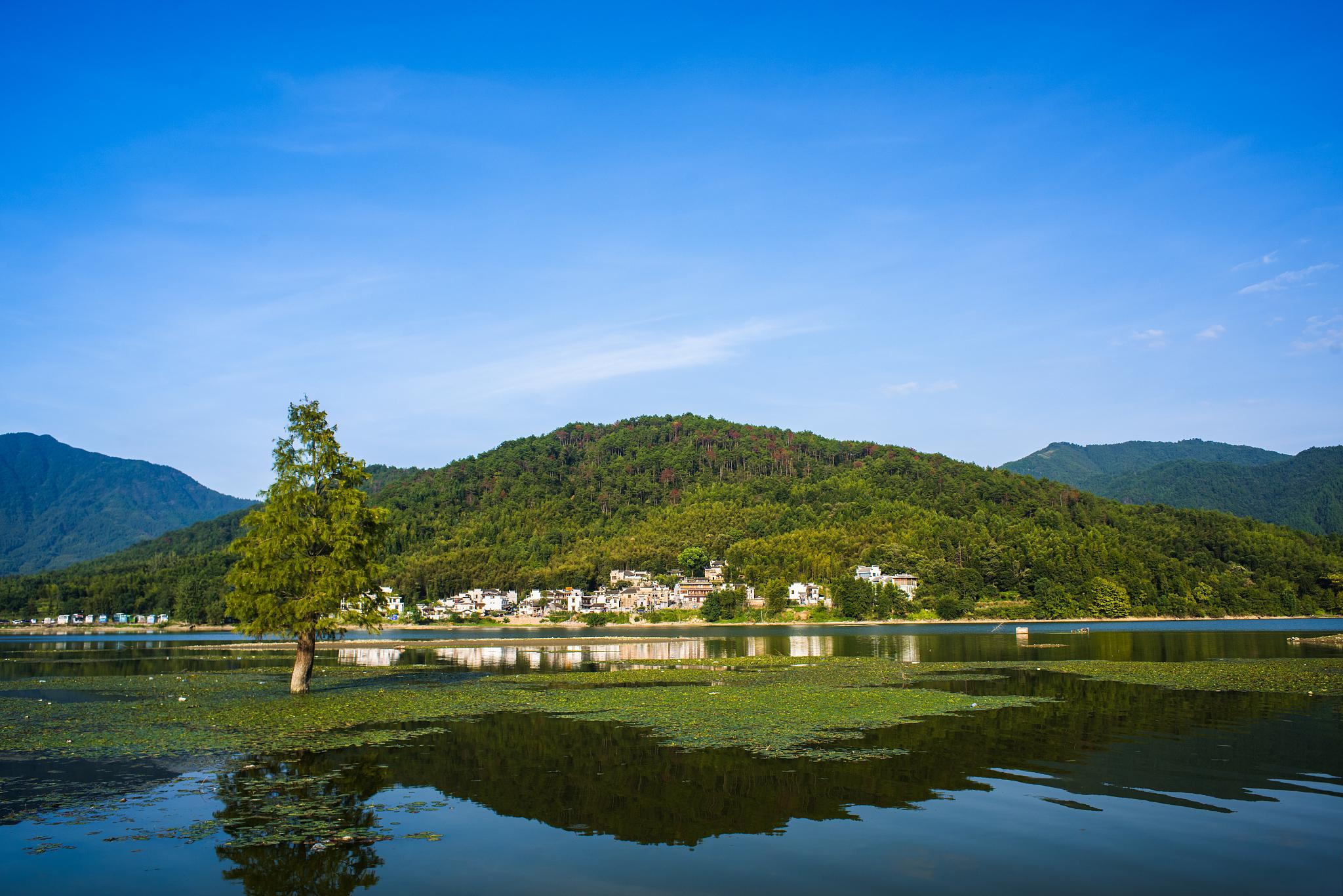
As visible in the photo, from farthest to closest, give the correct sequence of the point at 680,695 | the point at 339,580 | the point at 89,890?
1. the point at 339,580
2. the point at 680,695
3. the point at 89,890

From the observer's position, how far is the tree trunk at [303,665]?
3650 centimetres

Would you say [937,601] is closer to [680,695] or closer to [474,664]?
[474,664]

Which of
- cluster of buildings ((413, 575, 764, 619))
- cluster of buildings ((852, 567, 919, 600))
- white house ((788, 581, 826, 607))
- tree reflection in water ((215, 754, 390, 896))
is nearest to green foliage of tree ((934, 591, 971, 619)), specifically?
cluster of buildings ((852, 567, 919, 600))

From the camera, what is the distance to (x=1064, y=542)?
170 m

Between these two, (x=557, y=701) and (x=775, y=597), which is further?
(x=775, y=597)

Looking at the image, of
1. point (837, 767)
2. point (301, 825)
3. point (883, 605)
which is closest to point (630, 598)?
point (883, 605)

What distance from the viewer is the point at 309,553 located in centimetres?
3809

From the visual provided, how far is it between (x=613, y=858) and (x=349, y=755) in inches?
421

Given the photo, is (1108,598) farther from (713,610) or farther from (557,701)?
(557,701)

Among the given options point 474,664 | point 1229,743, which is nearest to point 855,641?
point 474,664

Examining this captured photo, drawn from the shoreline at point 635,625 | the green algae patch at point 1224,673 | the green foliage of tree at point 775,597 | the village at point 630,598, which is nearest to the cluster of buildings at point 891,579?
the village at point 630,598

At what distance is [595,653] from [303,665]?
3294cm

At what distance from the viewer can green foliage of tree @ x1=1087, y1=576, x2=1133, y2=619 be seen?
14712 cm

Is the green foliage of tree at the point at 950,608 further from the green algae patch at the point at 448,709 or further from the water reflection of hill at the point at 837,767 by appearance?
the water reflection of hill at the point at 837,767
